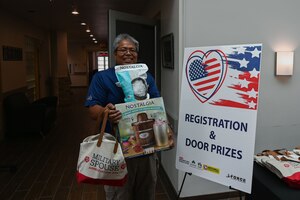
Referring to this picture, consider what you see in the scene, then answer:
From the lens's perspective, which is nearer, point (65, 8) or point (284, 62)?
point (284, 62)

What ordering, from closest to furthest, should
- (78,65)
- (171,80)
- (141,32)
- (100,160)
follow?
(100,160) < (171,80) < (141,32) < (78,65)

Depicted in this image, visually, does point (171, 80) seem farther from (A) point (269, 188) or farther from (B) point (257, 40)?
(A) point (269, 188)

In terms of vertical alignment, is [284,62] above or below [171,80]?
above

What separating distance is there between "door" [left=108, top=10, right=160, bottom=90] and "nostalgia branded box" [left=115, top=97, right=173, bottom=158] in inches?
51.6

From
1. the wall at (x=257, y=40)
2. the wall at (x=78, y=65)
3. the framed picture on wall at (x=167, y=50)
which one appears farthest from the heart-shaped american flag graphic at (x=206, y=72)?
the wall at (x=78, y=65)

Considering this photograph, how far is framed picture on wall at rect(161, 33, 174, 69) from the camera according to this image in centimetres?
286

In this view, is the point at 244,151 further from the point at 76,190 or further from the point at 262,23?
the point at 76,190

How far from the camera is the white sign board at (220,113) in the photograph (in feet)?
5.24

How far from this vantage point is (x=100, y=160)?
5.12 ft

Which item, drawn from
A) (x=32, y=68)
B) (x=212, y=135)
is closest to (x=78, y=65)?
(x=32, y=68)

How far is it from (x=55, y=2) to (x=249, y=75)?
411 cm

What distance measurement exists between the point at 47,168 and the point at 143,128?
2607 millimetres

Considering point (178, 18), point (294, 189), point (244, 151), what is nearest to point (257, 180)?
point (294, 189)

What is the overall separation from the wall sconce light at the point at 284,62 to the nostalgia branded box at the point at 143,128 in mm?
1632
